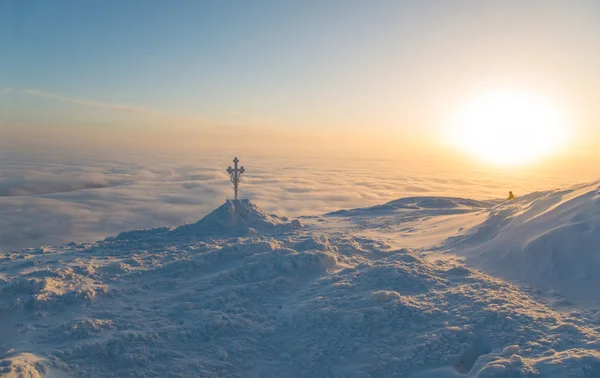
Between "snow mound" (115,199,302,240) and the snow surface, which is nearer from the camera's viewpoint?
the snow surface

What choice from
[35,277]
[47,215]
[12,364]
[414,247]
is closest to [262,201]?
[47,215]

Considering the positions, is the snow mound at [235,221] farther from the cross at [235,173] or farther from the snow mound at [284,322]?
the snow mound at [284,322]

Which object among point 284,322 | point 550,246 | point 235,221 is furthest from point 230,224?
point 550,246

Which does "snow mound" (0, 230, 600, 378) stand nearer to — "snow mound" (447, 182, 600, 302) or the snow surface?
the snow surface

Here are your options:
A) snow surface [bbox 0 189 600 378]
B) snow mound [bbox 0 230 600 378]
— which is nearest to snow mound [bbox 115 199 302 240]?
snow surface [bbox 0 189 600 378]

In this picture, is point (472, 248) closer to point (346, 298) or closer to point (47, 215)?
point (346, 298)

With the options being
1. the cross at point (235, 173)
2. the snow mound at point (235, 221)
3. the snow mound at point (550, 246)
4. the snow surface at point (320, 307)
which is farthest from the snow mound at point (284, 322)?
the cross at point (235, 173)
